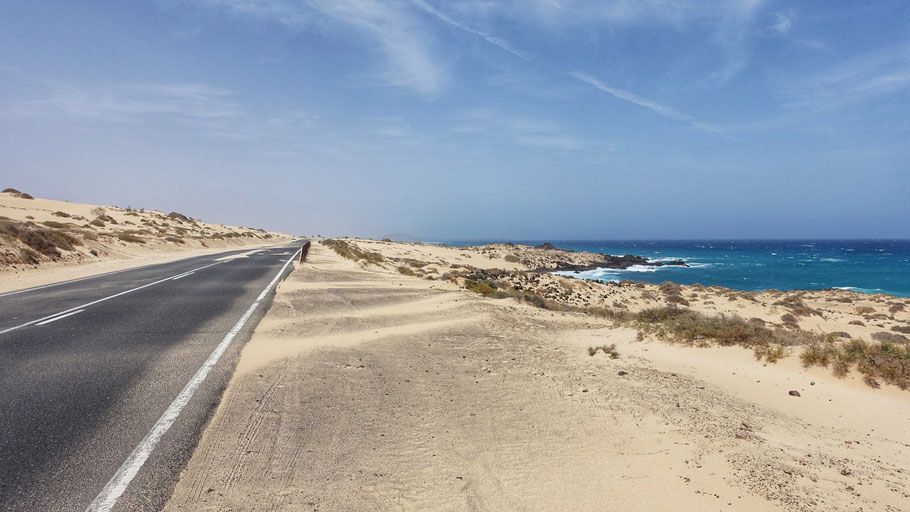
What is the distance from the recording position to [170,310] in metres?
10.2

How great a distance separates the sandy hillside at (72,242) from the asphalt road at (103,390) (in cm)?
875

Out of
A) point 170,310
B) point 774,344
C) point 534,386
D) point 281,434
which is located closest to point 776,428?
point 534,386

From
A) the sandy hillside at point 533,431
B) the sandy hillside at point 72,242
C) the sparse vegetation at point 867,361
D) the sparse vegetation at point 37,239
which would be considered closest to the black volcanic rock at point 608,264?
the sandy hillside at point 72,242

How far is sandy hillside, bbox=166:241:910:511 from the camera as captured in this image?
11.6 feet

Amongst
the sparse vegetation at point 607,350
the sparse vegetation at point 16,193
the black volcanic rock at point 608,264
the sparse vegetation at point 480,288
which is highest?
the sparse vegetation at point 16,193

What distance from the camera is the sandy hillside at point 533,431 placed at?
3537 mm

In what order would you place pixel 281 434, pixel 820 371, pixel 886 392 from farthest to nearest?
pixel 820 371
pixel 886 392
pixel 281 434

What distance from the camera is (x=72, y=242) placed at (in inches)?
1021

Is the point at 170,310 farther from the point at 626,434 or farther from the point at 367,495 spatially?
the point at 626,434

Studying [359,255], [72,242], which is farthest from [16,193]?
[359,255]

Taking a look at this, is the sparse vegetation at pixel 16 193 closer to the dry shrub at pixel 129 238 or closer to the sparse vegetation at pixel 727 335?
the dry shrub at pixel 129 238

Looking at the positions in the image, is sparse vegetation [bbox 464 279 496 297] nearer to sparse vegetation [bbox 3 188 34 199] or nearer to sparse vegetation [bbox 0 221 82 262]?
sparse vegetation [bbox 0 221 82 262]

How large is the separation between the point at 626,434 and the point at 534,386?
1629 millimetres

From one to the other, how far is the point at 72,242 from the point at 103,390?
2774 cm
